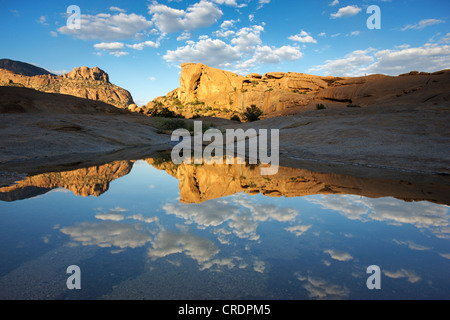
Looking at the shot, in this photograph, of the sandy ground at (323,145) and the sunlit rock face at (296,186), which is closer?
the sunlit rock face at (296,186)

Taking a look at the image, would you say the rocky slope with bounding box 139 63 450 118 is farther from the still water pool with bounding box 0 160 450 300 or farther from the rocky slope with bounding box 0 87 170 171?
the rocky slope with bounding box 0 87 170 171

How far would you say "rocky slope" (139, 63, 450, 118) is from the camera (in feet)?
114

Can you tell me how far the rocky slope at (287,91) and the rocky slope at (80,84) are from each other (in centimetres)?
4519

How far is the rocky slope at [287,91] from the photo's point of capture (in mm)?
34688

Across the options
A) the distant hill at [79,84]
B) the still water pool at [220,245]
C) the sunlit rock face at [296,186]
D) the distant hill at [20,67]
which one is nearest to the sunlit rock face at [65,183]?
the still water pool at [220,245]

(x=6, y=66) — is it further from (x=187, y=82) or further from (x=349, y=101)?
(x=349, y=101)

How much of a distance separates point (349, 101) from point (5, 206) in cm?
4945

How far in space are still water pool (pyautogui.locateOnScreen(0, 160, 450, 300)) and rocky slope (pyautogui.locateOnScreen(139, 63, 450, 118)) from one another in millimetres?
27941

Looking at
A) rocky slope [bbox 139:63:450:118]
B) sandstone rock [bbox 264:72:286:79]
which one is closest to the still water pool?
rocky slope [bbox 139:63:450:118]

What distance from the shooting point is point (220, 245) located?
2941 millimetres

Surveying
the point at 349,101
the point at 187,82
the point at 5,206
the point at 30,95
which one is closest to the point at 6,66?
the point at 187,82

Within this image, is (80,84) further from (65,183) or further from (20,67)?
(65,183)

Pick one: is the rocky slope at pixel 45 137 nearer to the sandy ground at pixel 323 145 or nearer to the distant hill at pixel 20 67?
the sandy ground at pixel 323 145

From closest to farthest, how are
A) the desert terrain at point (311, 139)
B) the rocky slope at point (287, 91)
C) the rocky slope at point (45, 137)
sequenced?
1. the desert terrain at point (311, 139)
2. the rocky slope at point (45, 137)
3. the rocky slope at point (287, 91)
